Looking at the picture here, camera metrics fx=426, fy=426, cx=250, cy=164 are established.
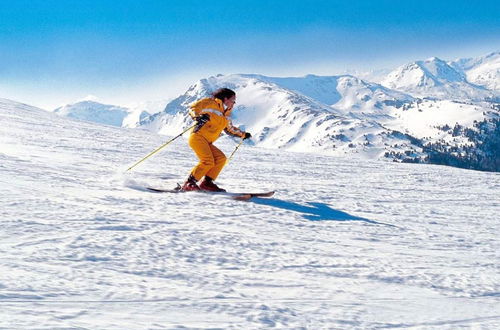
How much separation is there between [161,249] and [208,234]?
884mm

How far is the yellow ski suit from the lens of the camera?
8.62 meters

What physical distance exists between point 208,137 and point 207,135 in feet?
0.17

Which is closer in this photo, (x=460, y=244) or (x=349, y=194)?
→ (x=460, y=244)

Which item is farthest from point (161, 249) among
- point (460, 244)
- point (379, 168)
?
point (379, 168)

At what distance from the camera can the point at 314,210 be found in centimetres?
761

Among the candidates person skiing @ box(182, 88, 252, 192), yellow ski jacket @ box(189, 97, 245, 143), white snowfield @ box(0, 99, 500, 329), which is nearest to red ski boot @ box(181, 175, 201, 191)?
person skiing @ box(182, 88, 252, 192)

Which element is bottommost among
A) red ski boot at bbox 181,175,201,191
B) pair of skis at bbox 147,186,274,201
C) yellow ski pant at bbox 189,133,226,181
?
pair of skis at bbox 147,186,274,201

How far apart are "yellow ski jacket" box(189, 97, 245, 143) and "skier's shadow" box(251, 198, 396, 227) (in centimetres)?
179

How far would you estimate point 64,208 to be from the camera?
5.81 m

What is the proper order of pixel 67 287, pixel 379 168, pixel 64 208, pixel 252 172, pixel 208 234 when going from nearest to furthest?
pixel 67 287 → pixel 208 234 → pixel 64 208 → pixel 252 172 → pixel 379 168

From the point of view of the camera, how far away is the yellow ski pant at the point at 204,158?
8.61 metres

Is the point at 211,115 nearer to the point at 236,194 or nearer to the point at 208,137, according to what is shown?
the point at 208,137

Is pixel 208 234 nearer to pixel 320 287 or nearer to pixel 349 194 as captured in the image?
pixel 320 287

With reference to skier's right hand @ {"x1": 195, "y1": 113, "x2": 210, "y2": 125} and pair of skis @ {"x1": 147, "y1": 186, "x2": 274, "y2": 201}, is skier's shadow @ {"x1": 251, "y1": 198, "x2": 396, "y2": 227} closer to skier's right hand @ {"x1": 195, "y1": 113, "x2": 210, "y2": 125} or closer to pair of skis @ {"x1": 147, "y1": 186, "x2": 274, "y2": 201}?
pair of skis @ {"x1": 147, "y1": 186, "x2": 274, "y2": 201}
